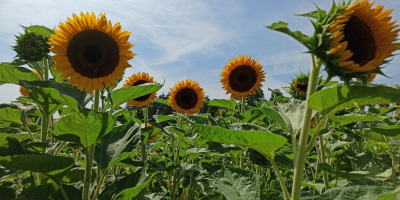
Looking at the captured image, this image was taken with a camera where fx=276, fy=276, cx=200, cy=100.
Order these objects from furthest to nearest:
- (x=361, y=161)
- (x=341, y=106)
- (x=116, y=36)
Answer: (x=361, y=161)
(x=116, y=36)
(x=341, y=106)

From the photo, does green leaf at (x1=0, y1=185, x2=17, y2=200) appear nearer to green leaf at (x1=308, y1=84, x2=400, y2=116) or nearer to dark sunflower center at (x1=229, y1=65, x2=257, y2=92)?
green leaf at (x1=308, y1=84, x2=400, y2=116)

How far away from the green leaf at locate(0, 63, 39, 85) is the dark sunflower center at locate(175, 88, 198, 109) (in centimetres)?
301

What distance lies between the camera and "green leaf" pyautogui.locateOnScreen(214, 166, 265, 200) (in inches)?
55.3

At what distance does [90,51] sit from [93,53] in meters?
0.03

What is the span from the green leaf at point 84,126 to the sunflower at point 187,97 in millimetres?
3350

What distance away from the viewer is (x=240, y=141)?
119 centimetres

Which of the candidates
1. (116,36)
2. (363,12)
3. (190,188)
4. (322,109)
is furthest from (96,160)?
(190,188)

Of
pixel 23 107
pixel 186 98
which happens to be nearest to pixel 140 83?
pixel 186 98

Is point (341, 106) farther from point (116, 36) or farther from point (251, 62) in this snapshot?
point (251, 62)

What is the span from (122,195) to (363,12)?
153cm

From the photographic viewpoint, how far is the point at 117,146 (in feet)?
6.33

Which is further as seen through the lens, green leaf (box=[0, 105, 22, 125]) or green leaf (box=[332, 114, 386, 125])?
green leaf (box=[0, 105, 22, 125])

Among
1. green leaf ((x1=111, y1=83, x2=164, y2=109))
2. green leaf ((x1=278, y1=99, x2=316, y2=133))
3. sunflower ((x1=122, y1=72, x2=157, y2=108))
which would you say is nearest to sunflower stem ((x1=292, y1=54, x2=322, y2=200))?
green leaf ((x1=278, y1=99, x2=316, y2=133))

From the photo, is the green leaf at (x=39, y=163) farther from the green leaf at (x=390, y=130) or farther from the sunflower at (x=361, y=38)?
the green leaf at (x=390, y=130)
